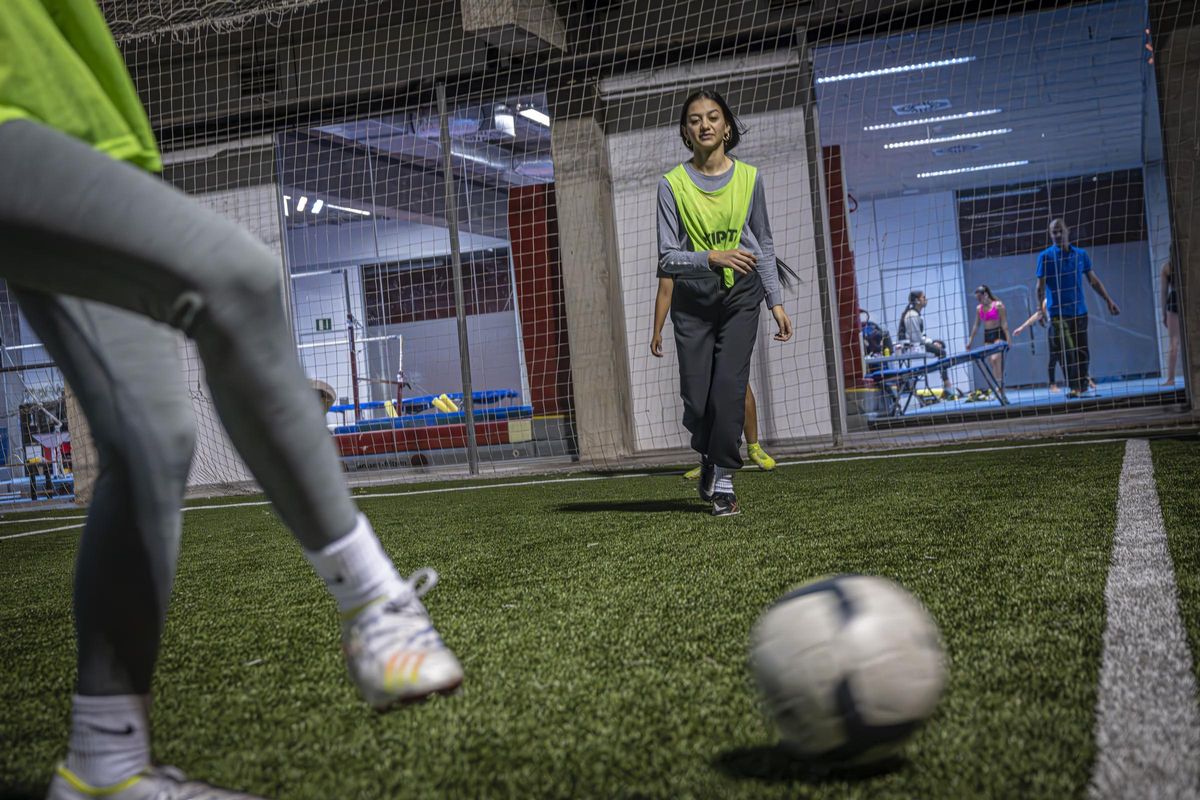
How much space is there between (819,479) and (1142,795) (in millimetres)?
4748

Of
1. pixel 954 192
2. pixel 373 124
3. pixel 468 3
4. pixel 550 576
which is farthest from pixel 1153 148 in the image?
pixel 550 576

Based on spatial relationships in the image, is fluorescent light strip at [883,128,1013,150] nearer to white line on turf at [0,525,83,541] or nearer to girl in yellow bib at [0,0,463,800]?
white line on turf at [0,525,83,541]

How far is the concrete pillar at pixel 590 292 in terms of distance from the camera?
9461mm

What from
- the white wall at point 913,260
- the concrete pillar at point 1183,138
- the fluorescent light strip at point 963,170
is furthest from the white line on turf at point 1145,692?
the fluorescent light strip at point 963,170

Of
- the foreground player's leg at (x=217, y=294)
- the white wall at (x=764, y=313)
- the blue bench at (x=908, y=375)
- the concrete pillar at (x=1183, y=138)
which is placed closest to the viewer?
the foreground player's leg at (x=217, y=294)

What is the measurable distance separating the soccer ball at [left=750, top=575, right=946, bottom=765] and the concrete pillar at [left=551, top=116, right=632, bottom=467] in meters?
7.95

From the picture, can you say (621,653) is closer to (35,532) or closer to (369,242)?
(35,532)

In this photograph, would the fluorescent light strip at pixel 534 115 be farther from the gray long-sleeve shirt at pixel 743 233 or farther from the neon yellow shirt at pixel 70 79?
the neon yellow shirt at pixel 70 79

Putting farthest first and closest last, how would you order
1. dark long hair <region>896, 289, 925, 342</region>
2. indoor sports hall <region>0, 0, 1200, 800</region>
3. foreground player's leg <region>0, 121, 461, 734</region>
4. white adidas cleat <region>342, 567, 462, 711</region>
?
dark long hair <region>896, 289, 925, 342</region> → indoor sports hall <region>0, 0, 1200, 800</region> → white adidas cleat <region>342, 567, 462, 711</region> → foreground player's leg <region>0, 121, 461, 734</region>

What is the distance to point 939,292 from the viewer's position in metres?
15.6

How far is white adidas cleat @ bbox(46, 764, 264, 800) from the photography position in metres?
1.29

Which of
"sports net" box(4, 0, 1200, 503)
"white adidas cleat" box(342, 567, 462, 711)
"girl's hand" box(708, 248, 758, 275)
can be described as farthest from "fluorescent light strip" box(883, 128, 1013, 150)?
"white adidas cleat" box(342, 567, 462, 711)

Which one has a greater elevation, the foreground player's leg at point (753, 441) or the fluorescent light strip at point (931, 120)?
the fluorescent light strip at point (931, 120)

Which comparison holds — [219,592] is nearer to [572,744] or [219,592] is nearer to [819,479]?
[572,744]
